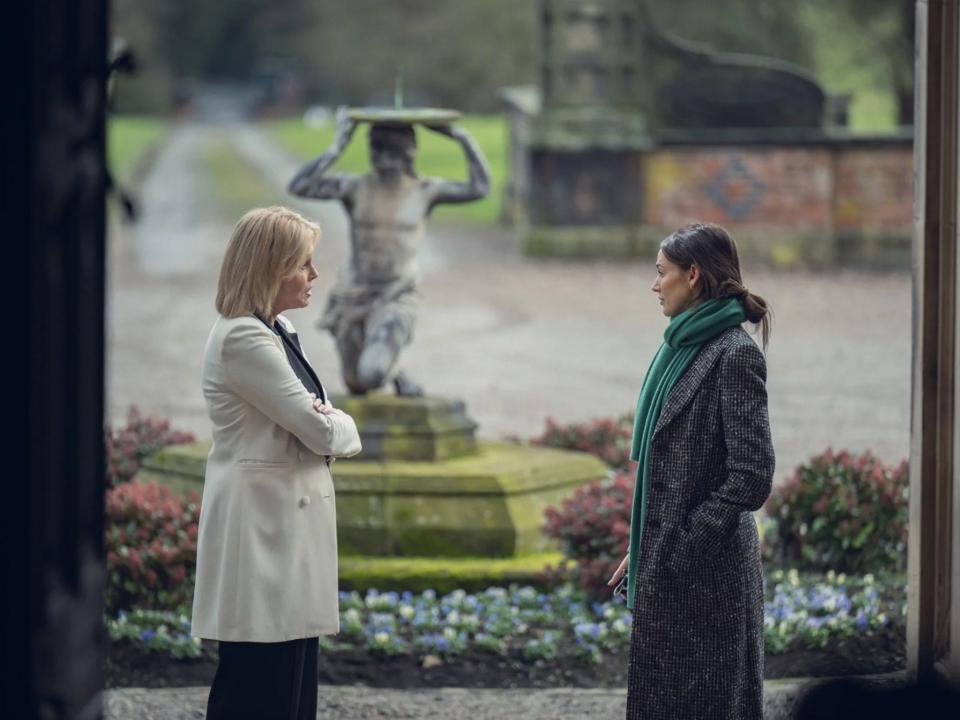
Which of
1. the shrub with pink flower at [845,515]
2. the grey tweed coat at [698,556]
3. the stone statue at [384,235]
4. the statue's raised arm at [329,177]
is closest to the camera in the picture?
the grey tweed coat at [698,556]

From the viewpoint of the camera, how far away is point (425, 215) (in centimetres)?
819

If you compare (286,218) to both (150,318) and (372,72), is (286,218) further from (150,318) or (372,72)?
(372,72)

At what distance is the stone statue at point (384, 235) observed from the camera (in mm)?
8055

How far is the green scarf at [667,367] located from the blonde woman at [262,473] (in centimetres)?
75

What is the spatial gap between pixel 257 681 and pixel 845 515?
355 centimetres

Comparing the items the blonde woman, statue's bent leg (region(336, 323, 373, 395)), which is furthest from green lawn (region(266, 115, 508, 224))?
the blonde woman

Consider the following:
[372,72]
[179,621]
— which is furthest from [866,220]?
[372,72]

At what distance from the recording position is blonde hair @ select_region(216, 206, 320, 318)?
4.64 meters

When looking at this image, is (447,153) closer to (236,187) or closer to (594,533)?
(236,187)

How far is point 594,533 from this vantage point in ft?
24.2

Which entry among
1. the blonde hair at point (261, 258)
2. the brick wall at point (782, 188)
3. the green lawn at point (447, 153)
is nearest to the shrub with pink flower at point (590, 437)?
the blonde hair at point (261, 258)

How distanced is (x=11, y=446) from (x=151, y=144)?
47042mm

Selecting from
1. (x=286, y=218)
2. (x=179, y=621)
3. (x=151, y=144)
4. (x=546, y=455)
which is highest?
(x=151, y=144)

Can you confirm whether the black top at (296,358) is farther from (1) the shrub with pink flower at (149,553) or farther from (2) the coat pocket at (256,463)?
(1) the shrub with pink flower at (149,553)
